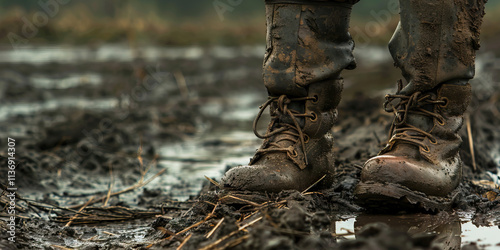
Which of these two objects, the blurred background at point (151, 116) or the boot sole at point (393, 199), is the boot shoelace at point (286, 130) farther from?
the blurred background at point (151, 116)

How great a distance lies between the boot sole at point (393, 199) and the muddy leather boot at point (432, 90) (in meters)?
0.04

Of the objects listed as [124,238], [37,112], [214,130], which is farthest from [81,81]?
[124,238]

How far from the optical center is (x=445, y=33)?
232 centimetres

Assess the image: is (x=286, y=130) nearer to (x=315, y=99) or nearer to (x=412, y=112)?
(x=315, y=99)

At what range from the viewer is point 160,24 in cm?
1962

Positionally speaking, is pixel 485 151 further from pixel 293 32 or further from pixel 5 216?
pixel 5 216

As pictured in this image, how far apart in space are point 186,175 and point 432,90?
180cm

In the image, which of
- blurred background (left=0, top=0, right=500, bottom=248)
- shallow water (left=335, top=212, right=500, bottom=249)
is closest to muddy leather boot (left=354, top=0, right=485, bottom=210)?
shallow water (left=335, top=212, right=500, bottom=249)

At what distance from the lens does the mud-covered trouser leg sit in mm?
2309

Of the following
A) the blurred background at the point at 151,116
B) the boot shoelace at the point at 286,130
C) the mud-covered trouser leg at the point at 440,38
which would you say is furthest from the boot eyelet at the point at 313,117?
the blurred background at the point at 151,116

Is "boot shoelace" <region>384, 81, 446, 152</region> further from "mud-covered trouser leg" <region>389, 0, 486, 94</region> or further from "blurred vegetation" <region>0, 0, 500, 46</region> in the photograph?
"blurred vegetation" <region>0, 0, 500, 46</region>

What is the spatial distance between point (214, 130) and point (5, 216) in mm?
3256

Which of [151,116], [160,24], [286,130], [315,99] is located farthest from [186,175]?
[160,24]

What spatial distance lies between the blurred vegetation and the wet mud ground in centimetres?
794
